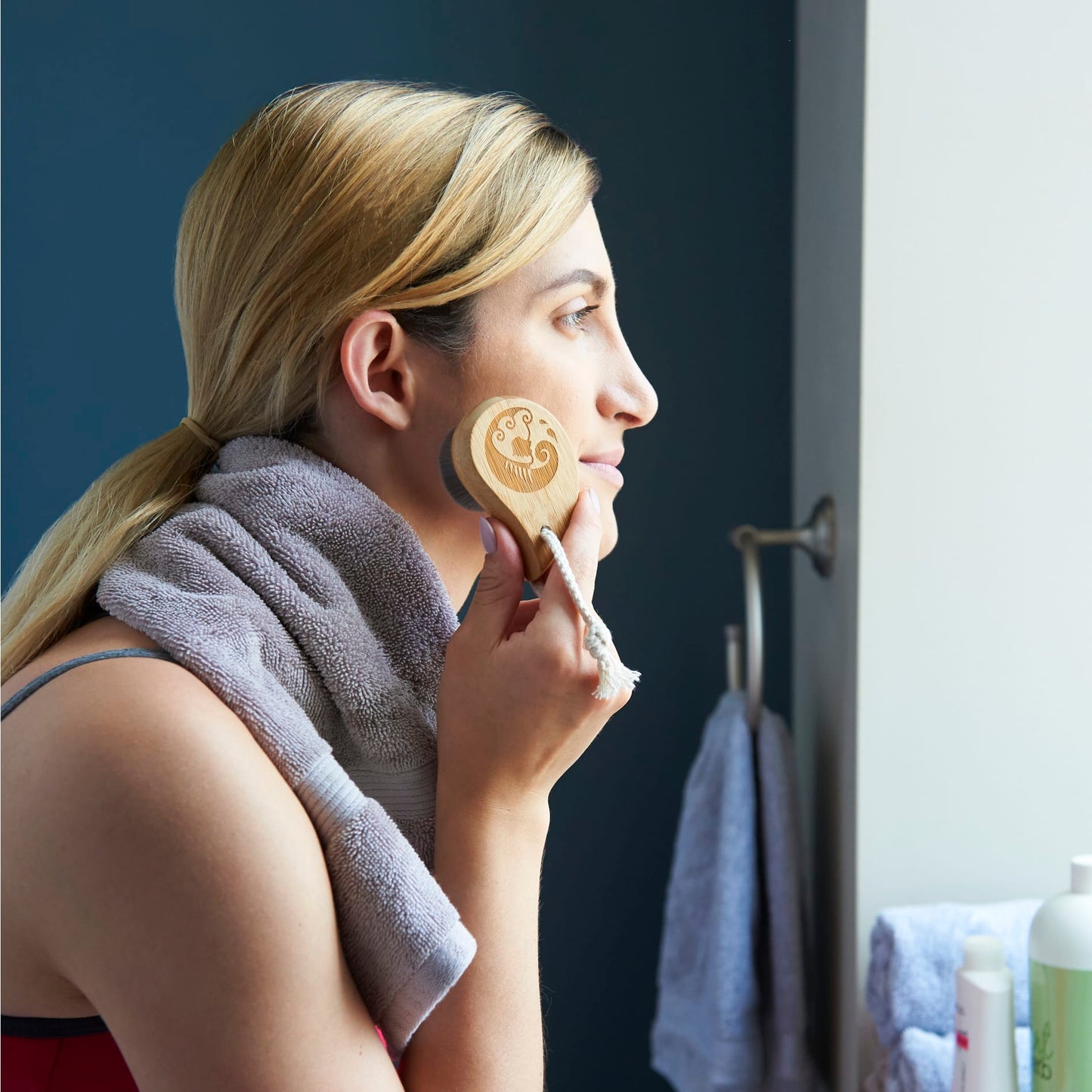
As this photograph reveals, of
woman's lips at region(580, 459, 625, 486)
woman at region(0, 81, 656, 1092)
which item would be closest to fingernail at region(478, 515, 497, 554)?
woman at region(0, 81, 656, 1092)

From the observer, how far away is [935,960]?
1.00 m

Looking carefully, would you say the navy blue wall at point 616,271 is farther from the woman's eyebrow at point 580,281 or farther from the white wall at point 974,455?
the woman's eyebrow at point 580,281

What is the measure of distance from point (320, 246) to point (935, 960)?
808 mm

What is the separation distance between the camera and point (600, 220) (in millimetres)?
1469

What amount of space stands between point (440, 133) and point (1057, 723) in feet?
2.61

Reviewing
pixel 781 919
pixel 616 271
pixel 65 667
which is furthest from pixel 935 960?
pixel 616 271

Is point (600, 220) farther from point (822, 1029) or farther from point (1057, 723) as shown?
point (822, 1029)

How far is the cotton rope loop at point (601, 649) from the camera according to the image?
651mm

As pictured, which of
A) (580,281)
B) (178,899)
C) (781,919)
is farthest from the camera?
(781,919)

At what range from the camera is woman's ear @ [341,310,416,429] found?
2.38ft

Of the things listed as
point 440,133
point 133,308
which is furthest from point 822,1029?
point 133,308

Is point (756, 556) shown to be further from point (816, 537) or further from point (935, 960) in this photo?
point (935, 960)

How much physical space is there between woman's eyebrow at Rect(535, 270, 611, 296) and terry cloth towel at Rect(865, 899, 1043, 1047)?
64 cm

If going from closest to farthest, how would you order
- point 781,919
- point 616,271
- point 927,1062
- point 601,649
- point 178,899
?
point 178,899
point 601,649
point 927,1062
point 781,919
point 616,271
